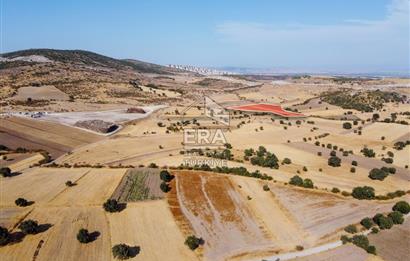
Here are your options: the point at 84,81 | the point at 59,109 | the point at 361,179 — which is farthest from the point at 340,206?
the point at 84,81

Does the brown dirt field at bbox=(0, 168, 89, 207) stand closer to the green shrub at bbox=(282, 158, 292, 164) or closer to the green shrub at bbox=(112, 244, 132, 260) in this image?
the green shrub at bbox=(112, 244, 132, 260)

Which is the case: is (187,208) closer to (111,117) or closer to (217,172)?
(217,172)

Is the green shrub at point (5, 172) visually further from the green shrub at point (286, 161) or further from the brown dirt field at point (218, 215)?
the green shrub at point (286, 161)

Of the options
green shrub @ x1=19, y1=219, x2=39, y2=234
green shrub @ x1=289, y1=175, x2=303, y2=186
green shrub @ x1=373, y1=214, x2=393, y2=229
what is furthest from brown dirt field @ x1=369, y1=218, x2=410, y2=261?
green shrub @ x1=19, y1=219, x2=39, y2=234

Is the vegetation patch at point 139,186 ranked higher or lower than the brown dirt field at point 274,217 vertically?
higher

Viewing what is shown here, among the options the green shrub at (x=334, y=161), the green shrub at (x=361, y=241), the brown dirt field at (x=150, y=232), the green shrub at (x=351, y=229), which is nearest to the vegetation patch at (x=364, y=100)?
the green shrub at (x=334, y=161)

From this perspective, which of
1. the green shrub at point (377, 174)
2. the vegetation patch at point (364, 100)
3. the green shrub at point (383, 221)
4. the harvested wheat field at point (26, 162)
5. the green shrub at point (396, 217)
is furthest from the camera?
the vegetation patch at point (364, 100)
